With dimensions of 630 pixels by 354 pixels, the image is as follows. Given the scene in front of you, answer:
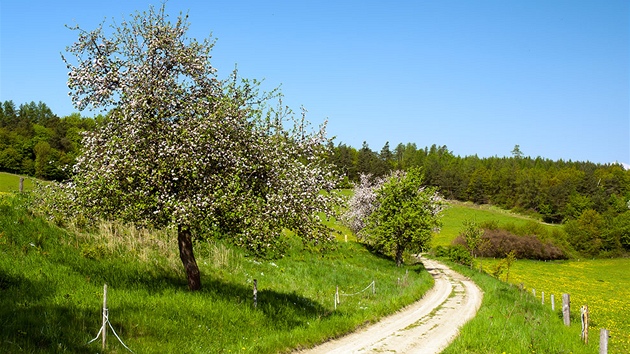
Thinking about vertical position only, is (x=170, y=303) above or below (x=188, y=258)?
below

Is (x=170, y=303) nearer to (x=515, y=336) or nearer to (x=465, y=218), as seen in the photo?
(x=515, y=336)

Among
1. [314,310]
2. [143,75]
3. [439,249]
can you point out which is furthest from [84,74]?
[439,249]

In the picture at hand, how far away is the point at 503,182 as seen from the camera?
18188 cm

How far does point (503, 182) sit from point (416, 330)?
17773 cm

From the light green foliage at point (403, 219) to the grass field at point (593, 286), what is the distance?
15195mm

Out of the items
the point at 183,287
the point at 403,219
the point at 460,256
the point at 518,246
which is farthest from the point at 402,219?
the point at 518,246

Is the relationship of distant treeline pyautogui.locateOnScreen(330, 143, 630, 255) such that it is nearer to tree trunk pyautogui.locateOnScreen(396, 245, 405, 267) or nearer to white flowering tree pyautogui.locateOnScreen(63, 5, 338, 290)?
tree trunk pyautogui.locateOnScreen(396, 245, 405, 267)

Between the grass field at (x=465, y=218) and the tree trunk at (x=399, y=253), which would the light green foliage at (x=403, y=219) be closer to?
the tree trunk at (x=399, y=253)

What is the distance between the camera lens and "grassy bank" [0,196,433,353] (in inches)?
497

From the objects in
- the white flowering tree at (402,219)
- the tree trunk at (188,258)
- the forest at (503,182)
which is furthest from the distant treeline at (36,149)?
the tree trunk at (188,258)

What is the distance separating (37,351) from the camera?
10.6 metres

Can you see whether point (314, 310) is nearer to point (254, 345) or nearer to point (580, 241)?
point (254, 345)

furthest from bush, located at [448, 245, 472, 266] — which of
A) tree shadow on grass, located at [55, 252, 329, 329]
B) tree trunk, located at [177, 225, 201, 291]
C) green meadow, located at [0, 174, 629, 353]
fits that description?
tree trunk, located at [177, 225, 201, 291]

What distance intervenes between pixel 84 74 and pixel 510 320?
2089 centimetres
